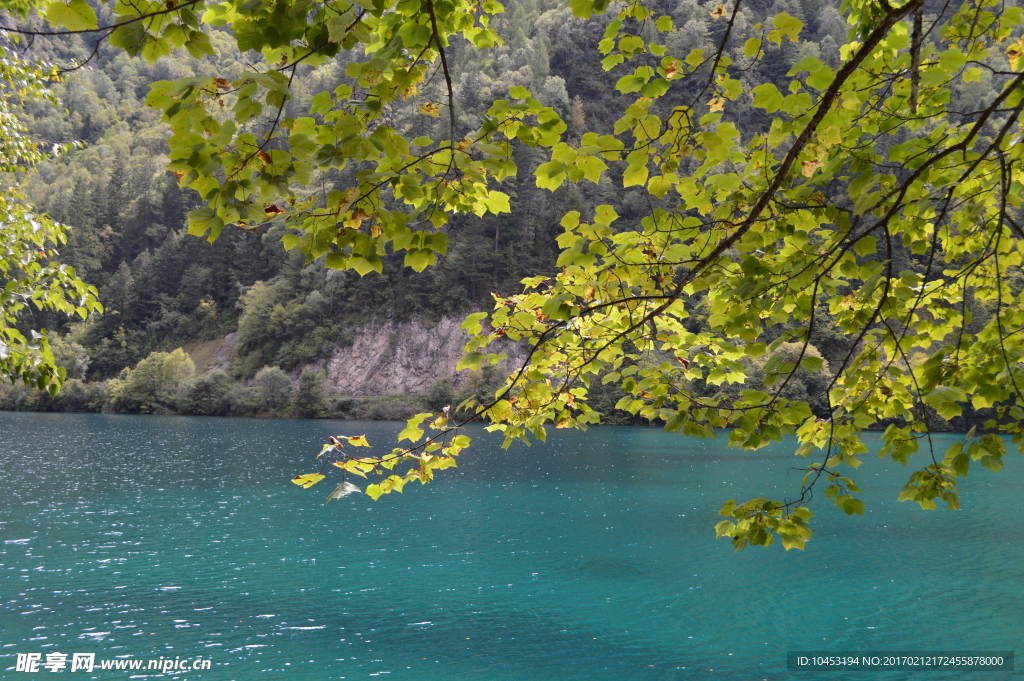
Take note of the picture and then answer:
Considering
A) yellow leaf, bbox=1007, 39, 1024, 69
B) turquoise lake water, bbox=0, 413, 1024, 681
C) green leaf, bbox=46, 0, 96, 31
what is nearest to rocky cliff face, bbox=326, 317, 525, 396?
turquoise lake water, bbox=0, 413, 1024, 681

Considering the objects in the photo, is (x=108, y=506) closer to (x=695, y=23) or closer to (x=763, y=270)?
(x=763, y=270)

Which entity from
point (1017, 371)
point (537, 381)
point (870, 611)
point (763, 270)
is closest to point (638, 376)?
point (537, 381)

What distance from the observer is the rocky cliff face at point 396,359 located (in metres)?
71.4

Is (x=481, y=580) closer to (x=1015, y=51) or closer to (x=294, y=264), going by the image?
(x=1015, y=51)

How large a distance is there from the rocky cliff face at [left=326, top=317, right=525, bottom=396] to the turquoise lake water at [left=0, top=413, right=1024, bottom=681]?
43678mm

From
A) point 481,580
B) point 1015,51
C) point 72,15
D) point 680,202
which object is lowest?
point 481,580

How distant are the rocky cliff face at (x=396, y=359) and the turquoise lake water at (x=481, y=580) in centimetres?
Answer: 4368

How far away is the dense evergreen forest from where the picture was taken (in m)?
68.6

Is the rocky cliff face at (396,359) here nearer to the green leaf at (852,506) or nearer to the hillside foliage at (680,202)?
the hillside foliage at (680,202)

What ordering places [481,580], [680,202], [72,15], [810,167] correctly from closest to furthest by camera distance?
[72,15]
[810,167]
[680,202]
[481,580]

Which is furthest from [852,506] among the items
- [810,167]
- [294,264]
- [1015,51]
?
[294,264]

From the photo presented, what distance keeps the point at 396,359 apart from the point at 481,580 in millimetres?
61179

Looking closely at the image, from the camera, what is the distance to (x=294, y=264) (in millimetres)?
90500

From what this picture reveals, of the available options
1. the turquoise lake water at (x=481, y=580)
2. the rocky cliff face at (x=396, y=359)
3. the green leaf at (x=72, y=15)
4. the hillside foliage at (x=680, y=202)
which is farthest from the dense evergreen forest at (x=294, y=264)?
the green leaf at (x=72, y=15)
